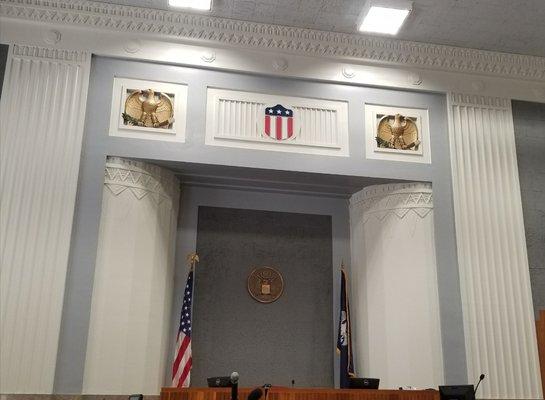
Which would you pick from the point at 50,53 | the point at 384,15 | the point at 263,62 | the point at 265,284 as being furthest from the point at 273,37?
the point at 265,284

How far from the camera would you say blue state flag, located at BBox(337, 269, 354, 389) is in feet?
19.2

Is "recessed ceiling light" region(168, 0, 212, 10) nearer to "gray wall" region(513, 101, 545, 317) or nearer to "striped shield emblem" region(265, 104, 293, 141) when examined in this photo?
"striped shield emblem" region(265, 104, 293, 141)

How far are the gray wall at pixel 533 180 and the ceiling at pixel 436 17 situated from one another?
77 centimetres

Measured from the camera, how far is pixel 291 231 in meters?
6.59

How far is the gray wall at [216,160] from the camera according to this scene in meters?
5.08

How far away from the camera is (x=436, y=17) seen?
5.88 meters

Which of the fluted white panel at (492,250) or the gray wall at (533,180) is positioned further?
the gray wall at (533,180)

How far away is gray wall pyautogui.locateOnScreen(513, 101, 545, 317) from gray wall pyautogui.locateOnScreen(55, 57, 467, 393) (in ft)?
2.65

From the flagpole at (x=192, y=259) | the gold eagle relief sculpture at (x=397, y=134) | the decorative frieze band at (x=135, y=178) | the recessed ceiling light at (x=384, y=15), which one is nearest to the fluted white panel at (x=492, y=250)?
the gold eagle relief sculpture at (x=397, y=134)

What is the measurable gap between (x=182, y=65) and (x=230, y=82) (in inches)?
19.6

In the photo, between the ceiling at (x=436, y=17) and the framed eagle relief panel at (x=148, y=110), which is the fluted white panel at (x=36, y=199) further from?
the ceiling at (x=436, y=17)

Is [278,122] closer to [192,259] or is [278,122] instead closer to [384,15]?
[384,15]

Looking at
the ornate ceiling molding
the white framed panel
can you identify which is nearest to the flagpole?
the white framed panel

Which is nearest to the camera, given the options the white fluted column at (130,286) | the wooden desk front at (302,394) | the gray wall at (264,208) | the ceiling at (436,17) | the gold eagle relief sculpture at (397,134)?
the wooden desk front at (302,394)
